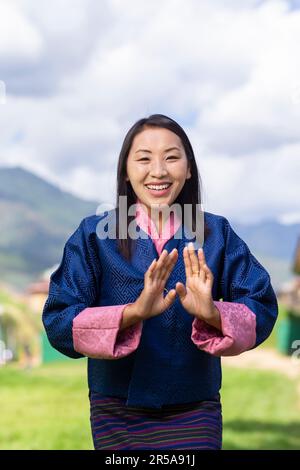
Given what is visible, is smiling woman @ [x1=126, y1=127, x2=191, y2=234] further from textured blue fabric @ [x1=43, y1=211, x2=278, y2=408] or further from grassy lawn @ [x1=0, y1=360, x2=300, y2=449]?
grassy lawn @ [x1=0, y1=360, x2=300, y2=449]

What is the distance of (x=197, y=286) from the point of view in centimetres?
182

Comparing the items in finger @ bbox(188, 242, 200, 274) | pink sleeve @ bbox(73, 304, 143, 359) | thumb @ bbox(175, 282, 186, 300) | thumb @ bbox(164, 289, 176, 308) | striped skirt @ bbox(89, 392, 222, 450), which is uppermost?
finger @ bbox(188, 242, 200, 274)

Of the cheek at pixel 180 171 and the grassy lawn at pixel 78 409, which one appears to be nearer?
the cheek at pixel 180 171

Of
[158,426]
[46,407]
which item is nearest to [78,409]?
[46,407]

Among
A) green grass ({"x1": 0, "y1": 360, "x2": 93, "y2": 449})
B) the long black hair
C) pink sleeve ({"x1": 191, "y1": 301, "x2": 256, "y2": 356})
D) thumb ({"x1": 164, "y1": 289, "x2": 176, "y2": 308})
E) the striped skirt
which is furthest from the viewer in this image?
green grass ({"x1": 0, "y1": 360, "x2": 93, "y2": 449})

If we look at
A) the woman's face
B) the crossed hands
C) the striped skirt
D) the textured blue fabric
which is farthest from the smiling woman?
the striped skirt

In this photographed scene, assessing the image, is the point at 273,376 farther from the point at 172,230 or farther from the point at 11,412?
the point at 172,230

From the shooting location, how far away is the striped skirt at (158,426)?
6.52 ft

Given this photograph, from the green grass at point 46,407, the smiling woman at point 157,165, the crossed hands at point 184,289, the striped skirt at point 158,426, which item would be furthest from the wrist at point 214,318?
the green grass at point 46,407

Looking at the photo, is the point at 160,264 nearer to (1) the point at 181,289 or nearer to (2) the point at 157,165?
(1) the point at 181,289

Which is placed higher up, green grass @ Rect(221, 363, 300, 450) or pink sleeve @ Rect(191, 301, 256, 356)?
green grass @ Rect(221, 363, 300, 450)

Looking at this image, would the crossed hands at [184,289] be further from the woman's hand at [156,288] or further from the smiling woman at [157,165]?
the smiling woman at [157,165]

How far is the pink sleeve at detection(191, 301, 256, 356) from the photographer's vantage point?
1876mm

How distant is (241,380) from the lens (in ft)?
22.1
